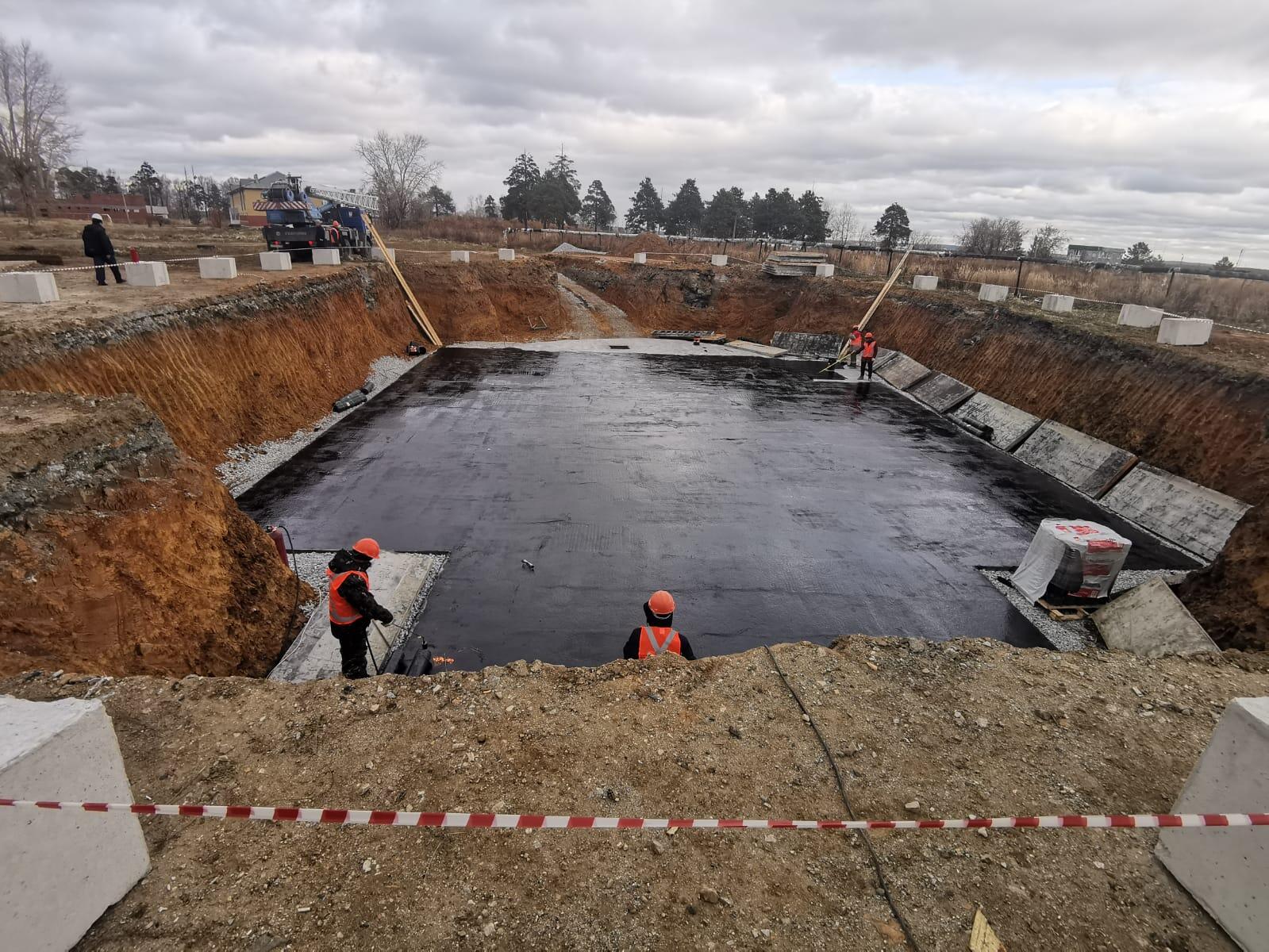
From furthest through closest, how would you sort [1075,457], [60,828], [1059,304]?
[1059,304], [1075,457], [60,828]

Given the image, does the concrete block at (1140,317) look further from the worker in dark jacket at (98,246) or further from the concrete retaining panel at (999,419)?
the worker in dark jacket at (98,246)

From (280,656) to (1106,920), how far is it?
24.9ft

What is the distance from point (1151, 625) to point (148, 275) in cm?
1963

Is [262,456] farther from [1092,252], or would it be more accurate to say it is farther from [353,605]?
[1092,252]

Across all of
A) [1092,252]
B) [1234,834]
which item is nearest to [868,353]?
[1234,834]

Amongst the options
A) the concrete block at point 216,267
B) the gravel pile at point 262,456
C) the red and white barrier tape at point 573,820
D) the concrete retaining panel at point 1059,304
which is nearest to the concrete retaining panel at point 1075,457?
the concrete retaining panel at point 1059,304

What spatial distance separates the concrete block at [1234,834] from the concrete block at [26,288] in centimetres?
1684

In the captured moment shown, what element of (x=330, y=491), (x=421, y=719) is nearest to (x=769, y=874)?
(x=421, y=719)

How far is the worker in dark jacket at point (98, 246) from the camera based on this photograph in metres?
13.6

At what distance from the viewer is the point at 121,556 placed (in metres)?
6.36

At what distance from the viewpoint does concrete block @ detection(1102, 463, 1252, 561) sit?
10.1 meters

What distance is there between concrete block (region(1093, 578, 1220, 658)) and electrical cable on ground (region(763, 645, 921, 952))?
162 inches

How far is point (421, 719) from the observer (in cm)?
470

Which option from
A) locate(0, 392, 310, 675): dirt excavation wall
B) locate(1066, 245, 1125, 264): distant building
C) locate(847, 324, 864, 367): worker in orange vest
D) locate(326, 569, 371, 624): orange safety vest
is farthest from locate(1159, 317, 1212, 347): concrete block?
locate(1066, 245, 1125, 264): distant building
